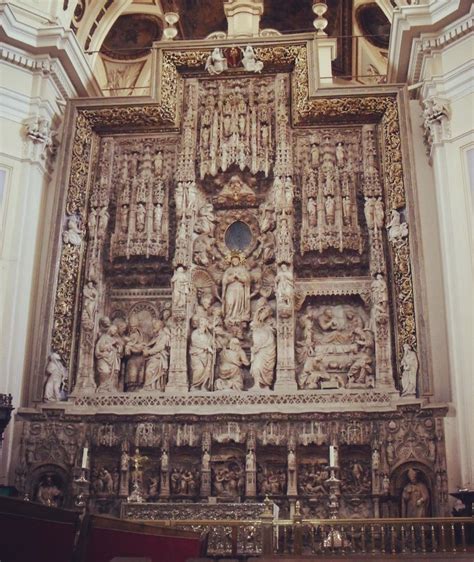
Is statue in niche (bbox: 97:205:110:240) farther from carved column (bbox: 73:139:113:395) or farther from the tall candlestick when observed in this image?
the tall candlestick

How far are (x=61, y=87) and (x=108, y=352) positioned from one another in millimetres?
5956

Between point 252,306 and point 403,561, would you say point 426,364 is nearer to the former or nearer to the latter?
point 252,306

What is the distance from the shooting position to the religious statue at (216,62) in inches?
650

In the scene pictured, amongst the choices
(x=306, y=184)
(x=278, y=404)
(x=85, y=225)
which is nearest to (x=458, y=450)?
(x=278, y=404)

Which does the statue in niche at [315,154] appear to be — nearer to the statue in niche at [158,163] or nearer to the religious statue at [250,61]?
the religious statue at [250,61]

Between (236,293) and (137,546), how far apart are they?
1007cm

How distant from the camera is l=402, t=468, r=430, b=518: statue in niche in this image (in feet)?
41.7

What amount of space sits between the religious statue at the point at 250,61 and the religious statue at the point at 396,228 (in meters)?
4.48

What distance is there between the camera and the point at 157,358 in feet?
49.7

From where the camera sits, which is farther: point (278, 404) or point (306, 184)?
point (306, 184)

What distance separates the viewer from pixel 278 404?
1397 centimetres

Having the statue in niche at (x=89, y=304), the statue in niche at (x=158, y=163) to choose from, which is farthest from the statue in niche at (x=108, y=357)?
the statue in niche at (x=158, y=163)

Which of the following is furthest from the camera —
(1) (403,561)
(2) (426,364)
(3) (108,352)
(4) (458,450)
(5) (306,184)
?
(5) (306,184)

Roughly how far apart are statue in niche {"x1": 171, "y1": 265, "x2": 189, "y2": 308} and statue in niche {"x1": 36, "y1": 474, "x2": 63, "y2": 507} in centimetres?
414
